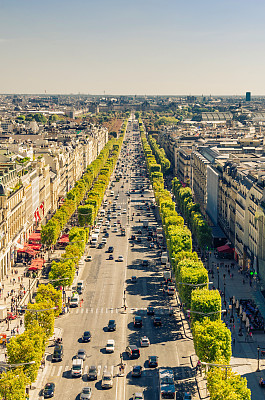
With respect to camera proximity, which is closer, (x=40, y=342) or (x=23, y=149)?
(x=40, y=342)

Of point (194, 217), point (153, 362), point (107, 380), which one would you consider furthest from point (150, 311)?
point (194, 217)

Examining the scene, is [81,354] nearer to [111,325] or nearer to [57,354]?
[57,354]

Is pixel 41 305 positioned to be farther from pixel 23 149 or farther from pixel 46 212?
pixel 23 149

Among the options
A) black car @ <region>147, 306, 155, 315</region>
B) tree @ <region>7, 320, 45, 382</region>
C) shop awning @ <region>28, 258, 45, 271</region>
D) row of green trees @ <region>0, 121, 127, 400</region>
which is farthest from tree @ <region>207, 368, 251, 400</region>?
shop awning @ <region>28, 258, 45, 271</region>

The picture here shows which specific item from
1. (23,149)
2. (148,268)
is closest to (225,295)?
(148,268)

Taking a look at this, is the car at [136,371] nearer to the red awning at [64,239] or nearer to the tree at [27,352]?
the tree at [27,352]

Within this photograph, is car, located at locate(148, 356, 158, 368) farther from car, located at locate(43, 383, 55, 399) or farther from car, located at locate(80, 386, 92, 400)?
car, located at locate(43, 383, 55, 399)
